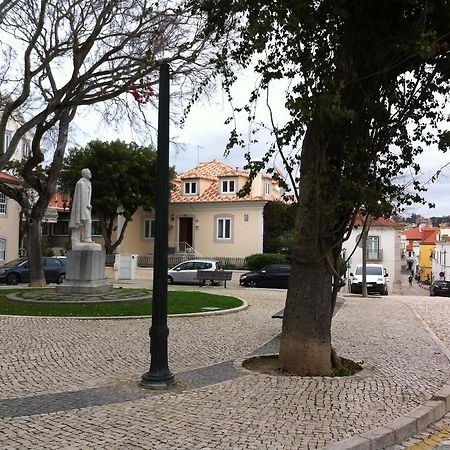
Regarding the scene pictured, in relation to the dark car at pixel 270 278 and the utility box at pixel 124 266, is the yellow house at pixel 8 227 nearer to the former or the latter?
the utility box at pixel 124 266

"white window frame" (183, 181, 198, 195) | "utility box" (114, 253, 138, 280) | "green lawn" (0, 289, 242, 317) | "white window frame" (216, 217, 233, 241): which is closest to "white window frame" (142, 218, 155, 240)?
"white window frame" (183, 181, 198, 195)

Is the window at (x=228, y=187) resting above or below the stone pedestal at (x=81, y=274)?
above

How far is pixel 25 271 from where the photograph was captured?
2888cm

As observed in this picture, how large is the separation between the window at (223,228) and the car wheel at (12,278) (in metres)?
17.6

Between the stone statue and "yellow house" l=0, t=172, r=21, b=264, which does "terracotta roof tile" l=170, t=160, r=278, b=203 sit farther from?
the stone statue

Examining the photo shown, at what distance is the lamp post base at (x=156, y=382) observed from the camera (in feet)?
21.6

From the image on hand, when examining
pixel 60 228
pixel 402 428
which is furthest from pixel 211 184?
pixel 402 428

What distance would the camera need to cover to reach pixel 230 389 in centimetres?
669

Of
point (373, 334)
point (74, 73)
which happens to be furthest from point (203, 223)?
point (373, 334)

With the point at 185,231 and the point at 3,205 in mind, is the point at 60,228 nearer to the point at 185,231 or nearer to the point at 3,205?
the point at 185,231

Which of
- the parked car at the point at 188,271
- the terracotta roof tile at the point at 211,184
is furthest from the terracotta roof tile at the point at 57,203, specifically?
the parked car at the point at 188,271

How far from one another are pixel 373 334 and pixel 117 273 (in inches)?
935

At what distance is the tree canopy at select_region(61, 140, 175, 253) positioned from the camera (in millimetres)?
38469

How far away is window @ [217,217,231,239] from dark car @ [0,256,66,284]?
15.4 meters
